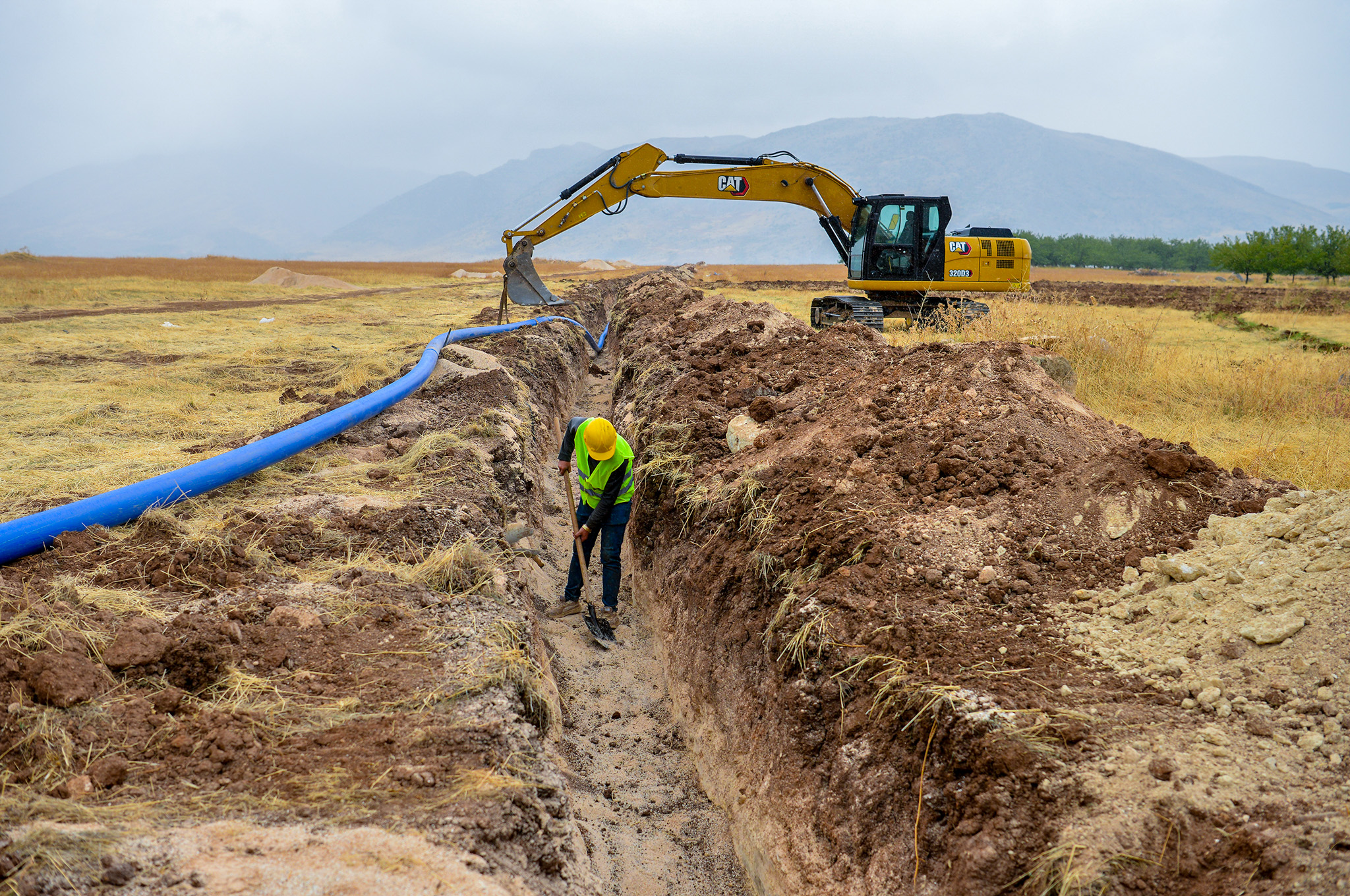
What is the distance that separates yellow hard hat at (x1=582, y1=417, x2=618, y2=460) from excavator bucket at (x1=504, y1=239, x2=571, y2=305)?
8.49 metres

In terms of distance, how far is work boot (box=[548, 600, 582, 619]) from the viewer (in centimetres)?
601

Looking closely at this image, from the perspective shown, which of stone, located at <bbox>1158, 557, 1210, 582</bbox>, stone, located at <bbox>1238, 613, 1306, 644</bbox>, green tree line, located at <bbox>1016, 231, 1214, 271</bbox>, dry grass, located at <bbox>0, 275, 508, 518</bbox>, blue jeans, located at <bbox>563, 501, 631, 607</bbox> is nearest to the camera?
stone, located at <bbox>1238, 613, 1306, 644</bbox>

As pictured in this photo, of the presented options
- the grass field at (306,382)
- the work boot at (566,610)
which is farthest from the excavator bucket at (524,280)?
the work boot at (566,610)

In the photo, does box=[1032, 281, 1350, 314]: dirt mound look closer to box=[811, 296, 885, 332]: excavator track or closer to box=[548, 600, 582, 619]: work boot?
box=[811, 296, 885, 332]: excavator track

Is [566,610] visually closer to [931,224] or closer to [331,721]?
[331,721]

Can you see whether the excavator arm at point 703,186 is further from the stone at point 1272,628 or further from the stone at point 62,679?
the stone at point 1272,628

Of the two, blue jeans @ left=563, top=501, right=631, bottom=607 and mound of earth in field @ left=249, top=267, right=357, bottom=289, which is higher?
mound of earth in field @ left=249, top=267, right=357, bottom=289

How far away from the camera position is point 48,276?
1277 inches

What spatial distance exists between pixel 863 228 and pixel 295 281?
3103 centimetres

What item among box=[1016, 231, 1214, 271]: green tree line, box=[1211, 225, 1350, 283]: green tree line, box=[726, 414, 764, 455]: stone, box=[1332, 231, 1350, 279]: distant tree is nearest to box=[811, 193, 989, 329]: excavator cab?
box=[726, 414, 764, 455]: stone

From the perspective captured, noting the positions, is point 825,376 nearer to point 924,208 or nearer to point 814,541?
point 814,541

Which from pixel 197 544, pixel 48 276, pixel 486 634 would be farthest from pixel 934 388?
pixel 48 276

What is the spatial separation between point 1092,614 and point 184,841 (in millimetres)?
3737

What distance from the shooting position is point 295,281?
35094 mm
